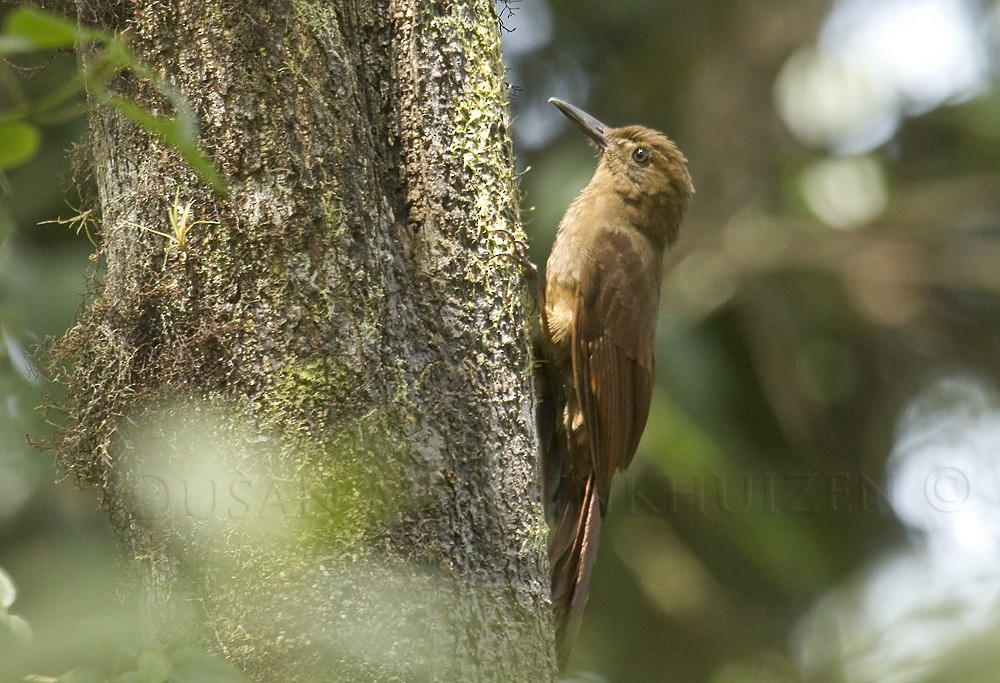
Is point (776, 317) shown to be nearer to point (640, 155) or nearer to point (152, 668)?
point (640, 155)

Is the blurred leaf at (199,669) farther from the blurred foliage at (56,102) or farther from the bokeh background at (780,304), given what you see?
the bokeh background at (780,304)

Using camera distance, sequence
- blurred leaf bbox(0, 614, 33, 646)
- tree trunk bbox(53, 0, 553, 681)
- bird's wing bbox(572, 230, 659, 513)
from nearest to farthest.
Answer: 1. blurred leaf bbox(0, 614, 33, 646)
2. tree trunk bbox(53, 0, 553, 681)
3. bird's wing bbox(572, 230, 659, 513)

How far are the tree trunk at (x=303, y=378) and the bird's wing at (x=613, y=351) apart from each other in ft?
3.62

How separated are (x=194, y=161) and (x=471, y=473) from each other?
1254mm

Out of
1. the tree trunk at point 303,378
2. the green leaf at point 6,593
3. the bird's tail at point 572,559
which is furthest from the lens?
the bird's tail at point 572,559

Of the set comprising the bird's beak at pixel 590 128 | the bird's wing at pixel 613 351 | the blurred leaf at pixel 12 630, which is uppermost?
the bird's beak at pixel 590 128

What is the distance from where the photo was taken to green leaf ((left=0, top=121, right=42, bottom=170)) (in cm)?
90

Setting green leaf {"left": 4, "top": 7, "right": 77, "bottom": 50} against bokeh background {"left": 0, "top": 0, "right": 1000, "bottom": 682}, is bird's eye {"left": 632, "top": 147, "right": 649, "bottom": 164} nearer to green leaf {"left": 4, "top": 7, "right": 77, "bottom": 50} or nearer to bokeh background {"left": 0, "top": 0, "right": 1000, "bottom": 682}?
bokeh background {"left": 0, "top": 0, "right": 1000, "bottom": 682}

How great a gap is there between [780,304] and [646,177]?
1.88 meters

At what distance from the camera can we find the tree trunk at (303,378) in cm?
177

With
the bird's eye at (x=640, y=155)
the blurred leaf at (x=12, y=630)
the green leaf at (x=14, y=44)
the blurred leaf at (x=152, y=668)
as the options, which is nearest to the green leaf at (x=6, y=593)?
the blurred leaf at (x=12, y=630)

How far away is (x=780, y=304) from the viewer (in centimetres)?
557

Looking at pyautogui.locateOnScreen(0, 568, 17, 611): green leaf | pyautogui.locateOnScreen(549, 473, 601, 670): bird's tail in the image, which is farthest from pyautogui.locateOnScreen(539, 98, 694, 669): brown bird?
pyautogui.locateOnScreen(0, 568, 17, 611): green leaf

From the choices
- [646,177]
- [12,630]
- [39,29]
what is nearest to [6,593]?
[12,630]
